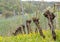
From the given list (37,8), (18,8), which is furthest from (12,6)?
(37,8)

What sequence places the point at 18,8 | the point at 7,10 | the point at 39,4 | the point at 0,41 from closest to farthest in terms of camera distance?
1. the point at 0,41
2. the point at 39,4
3. the point at 18,8
4. the point at 7,10

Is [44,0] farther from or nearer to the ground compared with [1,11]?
farther from the ground

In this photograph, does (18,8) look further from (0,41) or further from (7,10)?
(0,41)

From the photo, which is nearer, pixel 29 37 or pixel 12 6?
pixel 29 37

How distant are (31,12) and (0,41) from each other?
246cm

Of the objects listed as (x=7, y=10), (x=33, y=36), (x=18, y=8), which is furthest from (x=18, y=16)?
(x=33, y=36)

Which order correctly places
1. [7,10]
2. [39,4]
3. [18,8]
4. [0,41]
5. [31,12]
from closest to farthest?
[0,41] < [39,4] < [31,12] < [18,8] < [7,10]

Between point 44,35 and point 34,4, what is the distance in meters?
1.82

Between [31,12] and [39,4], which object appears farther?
[31,12]

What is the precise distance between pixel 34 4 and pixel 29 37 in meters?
1.82

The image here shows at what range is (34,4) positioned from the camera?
6473 millimetres

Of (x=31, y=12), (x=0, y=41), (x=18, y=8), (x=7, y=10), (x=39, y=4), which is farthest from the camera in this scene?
(x=7, y=10)

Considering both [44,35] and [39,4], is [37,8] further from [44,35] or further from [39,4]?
[44,35]

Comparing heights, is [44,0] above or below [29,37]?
above
